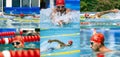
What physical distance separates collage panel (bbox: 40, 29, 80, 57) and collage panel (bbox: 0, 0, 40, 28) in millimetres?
403

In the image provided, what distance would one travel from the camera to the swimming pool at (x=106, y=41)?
12023 mm

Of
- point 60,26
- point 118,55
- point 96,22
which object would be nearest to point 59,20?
point 60,26

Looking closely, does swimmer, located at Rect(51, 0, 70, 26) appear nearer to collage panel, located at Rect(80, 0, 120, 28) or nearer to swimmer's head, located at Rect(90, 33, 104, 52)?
collage panel, located at Rect(80, 0, 120, 28)

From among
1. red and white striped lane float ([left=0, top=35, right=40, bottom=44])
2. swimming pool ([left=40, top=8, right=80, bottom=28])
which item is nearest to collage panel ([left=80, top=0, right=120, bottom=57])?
swimming pool ([left=40, top=8, right=80, bottom=28])

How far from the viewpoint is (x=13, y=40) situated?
1225cm

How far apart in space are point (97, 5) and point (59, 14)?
100cm

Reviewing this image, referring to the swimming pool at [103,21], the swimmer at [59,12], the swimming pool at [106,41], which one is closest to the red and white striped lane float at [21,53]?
the swimmer at [59,12]

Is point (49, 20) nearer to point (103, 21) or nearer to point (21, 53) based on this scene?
point (21, 53)

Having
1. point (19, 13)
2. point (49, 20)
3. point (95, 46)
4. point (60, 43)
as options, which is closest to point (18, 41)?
point (19, 13)

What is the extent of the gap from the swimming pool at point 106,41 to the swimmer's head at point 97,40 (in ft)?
0.27

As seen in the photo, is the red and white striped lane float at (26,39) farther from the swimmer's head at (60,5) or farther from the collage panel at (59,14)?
the swimmer's head at (60,5)

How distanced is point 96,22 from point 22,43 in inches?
78.1

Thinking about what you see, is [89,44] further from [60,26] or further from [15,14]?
[15,14]

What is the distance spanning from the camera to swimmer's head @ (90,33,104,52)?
12086 millimetres
